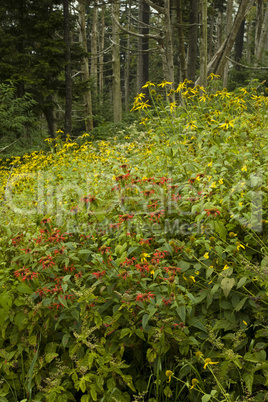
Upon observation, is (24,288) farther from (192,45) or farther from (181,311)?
(192,45)

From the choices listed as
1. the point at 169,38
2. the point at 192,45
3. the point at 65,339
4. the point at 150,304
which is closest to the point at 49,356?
the point at 65,339

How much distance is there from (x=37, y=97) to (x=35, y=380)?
10589 millimetres

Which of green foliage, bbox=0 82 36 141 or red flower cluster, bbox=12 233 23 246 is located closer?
red flower cluster, bbox=12 233 23 246

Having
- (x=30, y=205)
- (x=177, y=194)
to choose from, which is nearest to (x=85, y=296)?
(x=177, y=194)

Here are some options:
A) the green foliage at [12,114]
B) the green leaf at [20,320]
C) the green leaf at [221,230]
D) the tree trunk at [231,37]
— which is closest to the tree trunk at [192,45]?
the tree trunk at [231,37]

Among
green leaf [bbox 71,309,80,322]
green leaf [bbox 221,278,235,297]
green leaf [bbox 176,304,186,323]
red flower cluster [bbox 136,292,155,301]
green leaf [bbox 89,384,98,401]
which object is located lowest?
green leaf [bbox 89,384,98,401]

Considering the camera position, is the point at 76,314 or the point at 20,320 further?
the point at 20,320

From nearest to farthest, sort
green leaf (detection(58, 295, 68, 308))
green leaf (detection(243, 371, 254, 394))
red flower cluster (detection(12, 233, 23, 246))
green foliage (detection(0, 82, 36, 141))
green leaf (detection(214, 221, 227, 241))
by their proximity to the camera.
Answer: green leaf (detection(243, 371, 254, 394)) < green leaf (detection(58, 295, 68, 308)) < green leaf (detection(214, 221, 227, 241)) < red flower cluster (detection(12, 233, 23, 246)) < green foliage (detection(0, 82, 36, 141))

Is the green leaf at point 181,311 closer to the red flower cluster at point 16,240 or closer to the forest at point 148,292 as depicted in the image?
the forest at point 148,292

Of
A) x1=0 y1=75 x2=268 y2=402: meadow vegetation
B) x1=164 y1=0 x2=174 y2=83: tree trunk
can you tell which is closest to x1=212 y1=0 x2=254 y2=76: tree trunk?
x1=164 y1=0 x2=174 y2=83: tree trunk

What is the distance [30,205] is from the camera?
364cm

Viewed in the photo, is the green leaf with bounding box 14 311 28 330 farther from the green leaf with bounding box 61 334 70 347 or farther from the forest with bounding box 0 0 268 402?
the green leaf with bounding box 61 334 70 347

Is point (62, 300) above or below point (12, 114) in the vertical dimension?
below

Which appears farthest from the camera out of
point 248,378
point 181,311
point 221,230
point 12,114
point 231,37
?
point 12,114
